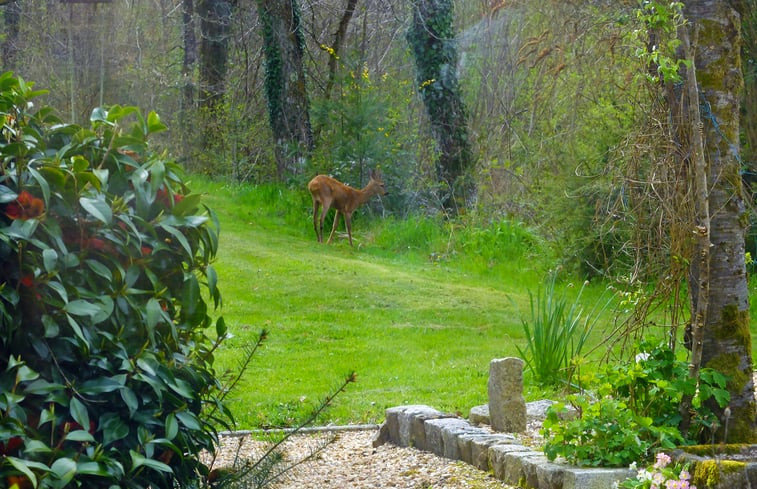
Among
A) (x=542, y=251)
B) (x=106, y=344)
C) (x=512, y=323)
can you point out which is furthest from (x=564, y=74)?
(x=106, y=344)

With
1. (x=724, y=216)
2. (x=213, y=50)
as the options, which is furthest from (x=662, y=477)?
(x=213, y=50)

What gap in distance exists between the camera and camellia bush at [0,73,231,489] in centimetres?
307

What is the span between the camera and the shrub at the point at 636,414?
4.43m

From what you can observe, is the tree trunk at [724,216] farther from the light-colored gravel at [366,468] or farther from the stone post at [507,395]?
the light-colored gravel at [366,468]

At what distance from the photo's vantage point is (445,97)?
16719 mm

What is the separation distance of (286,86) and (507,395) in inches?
535

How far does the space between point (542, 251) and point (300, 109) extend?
672 centimetres

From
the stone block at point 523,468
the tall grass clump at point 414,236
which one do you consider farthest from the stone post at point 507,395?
the tall grass clump at point 414,236

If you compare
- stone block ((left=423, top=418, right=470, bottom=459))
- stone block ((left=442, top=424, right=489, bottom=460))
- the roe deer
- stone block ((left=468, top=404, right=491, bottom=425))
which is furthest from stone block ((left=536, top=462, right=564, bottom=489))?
the roe deer

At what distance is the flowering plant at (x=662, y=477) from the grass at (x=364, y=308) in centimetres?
283

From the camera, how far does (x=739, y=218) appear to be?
15.5 ft

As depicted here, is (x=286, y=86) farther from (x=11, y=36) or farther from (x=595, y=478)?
(x=595, y=478)

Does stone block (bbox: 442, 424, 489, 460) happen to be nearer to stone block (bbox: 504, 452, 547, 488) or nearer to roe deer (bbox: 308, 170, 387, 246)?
stone block (bbox: 504, 452, 547, 488)

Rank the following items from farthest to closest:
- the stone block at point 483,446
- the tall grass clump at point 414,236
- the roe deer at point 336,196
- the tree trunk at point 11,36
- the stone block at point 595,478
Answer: the tree trunk at point 11,36, the roe deer at point 336,196, the tall grass clump at point 414,236, the stone block at point 483,446, the stone block at point 595,478
